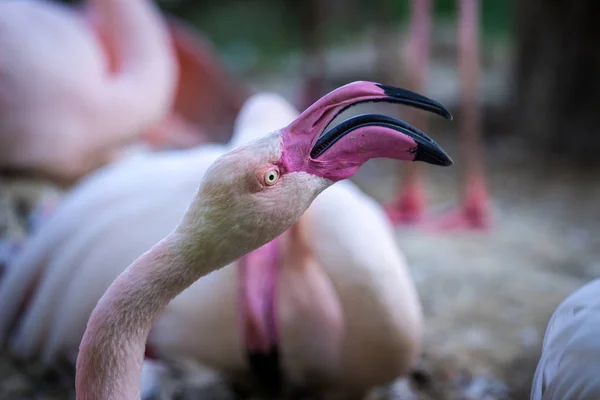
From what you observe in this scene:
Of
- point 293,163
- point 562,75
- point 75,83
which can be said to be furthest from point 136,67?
point 562,75

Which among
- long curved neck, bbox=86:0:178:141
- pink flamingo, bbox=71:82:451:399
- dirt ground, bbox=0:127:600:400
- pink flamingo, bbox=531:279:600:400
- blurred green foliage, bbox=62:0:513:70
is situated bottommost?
dirt ground, bbox=0:127:600:400

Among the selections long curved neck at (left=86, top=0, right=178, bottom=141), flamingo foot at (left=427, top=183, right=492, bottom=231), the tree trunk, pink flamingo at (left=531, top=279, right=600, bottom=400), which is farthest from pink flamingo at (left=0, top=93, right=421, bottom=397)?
the tree trunk

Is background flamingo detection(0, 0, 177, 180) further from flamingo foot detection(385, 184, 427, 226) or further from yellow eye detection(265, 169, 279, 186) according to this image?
yellow eye detection(265, 169, 279, 186)

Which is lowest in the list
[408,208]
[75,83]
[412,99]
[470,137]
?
[408,208]

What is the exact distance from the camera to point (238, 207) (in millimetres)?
737

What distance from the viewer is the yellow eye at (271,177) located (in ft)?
2.45

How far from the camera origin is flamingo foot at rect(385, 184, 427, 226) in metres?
2.62

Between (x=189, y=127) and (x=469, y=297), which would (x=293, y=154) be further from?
(x=189, y=127)

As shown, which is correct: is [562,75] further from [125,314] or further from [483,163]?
[125,314]

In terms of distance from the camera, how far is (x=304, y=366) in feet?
4.48

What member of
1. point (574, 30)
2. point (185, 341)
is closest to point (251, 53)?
point (574, 30)

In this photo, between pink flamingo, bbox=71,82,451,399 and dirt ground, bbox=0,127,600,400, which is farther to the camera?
dirt ground, bbox=0,127,600,400

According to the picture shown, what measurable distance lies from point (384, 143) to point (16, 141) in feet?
5.91

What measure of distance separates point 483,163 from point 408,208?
93 cm
